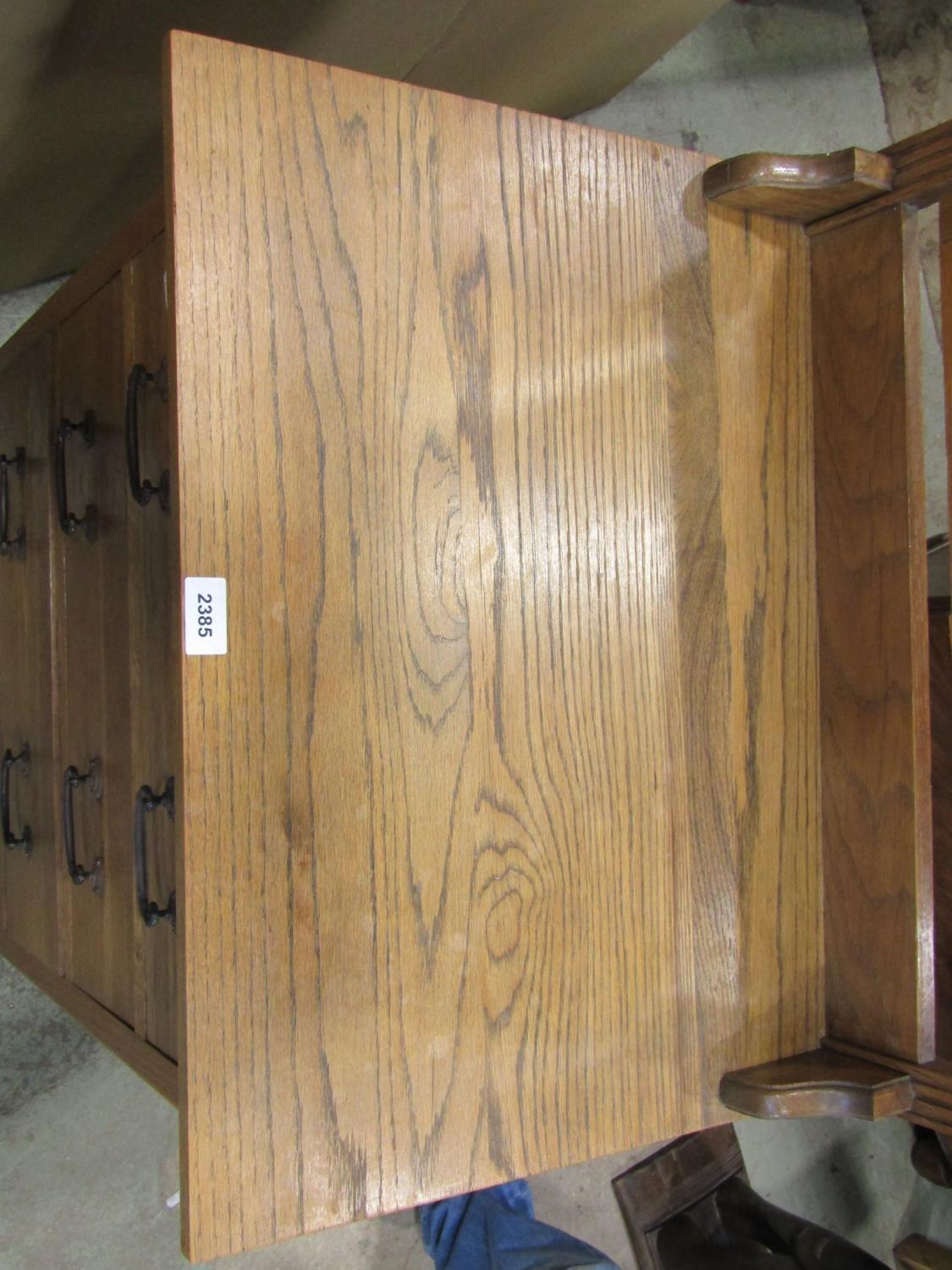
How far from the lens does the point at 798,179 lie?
816mm

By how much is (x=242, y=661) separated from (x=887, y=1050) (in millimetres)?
651

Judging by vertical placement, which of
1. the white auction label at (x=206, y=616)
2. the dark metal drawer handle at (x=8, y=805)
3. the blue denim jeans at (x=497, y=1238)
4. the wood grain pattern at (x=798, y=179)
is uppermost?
the wood grain pattern at (x=798, y=179)

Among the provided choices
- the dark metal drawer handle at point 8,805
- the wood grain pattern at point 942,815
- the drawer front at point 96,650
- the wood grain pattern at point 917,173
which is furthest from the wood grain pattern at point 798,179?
the dark metal drawer handle at point 8,805

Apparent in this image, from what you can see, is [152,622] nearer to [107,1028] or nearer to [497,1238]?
[107,1028]

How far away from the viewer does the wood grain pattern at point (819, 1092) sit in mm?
797

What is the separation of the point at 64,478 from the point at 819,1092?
0.97m

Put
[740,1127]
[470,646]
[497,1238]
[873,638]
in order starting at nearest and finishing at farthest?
1. [470,646]
2. [873,638]
3. [497,1238]
4. [740,1127]

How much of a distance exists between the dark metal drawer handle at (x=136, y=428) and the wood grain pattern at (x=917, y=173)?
24.9 inches

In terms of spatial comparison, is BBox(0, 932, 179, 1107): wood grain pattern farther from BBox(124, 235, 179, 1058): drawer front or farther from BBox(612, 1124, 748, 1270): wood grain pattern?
BBox(612, 1124, 748, 1270): wood grain pattern

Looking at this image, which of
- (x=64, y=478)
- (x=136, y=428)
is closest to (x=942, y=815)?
(x=136, y=428)

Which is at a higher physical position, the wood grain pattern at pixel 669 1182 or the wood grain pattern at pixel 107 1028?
the wood grain pattern at pixel 107 1028

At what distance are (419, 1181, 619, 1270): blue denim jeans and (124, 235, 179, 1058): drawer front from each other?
964 mm

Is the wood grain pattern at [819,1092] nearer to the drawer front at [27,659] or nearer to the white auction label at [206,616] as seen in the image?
the white auction label at [206,616]

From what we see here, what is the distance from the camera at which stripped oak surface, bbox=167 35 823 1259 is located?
667 millimetres
